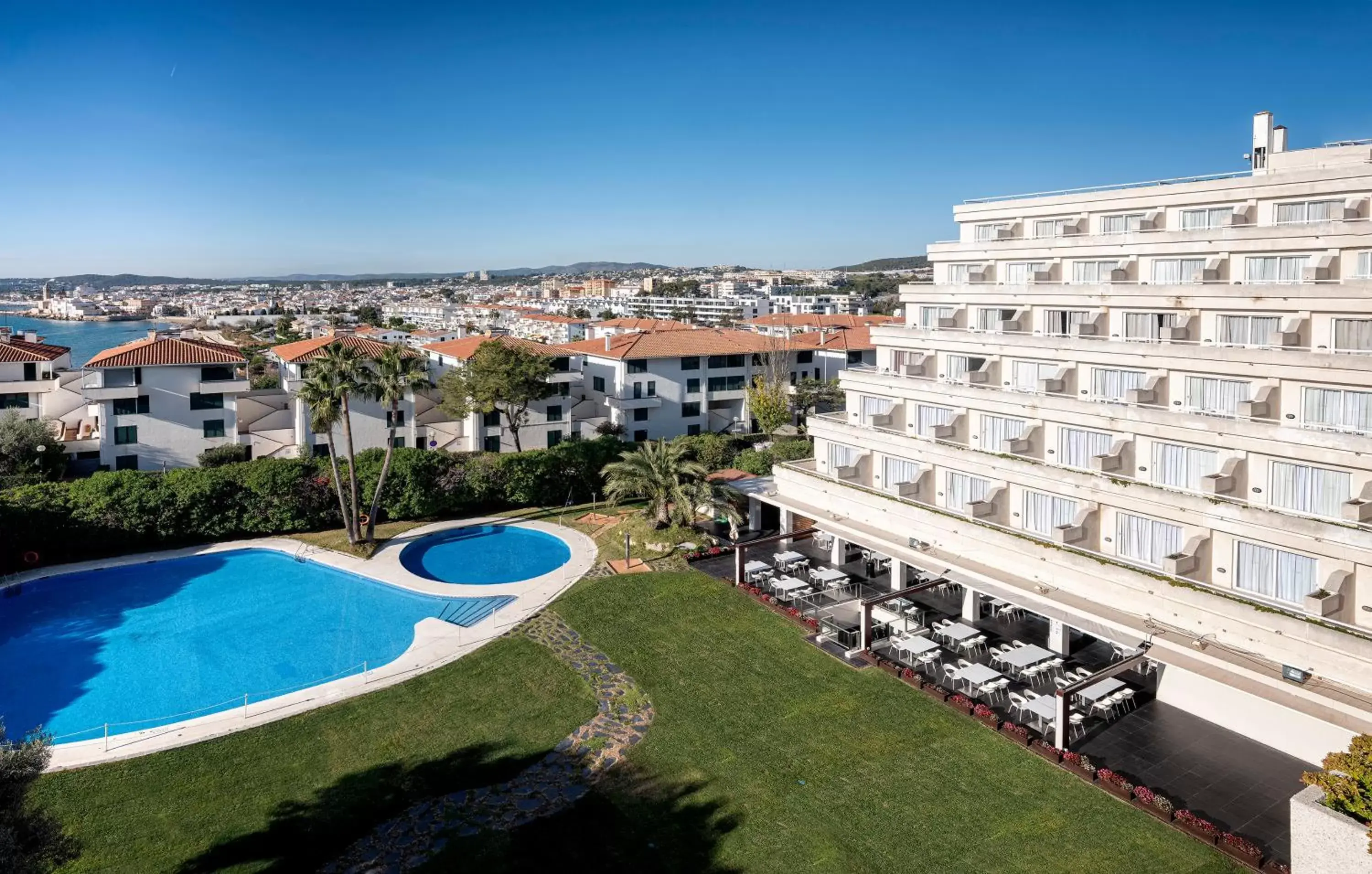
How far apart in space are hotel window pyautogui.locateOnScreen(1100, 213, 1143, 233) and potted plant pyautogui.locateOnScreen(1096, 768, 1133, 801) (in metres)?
16.4

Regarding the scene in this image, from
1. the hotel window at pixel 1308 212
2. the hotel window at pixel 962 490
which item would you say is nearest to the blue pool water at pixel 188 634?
the hotel window at pixel 962 490

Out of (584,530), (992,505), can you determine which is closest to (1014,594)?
(992,505)

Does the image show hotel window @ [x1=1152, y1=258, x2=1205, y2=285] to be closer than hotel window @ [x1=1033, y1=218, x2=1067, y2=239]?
Yes

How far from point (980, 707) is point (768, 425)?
39122mm

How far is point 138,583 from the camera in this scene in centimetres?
3506

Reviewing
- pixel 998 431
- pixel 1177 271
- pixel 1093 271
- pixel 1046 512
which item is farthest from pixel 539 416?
pixel 1177 271

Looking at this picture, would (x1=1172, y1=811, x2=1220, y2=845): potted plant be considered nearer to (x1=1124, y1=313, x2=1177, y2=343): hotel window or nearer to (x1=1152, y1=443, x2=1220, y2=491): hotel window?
(x1=1152, y1=443, x2=1220, y2=491): hotel window

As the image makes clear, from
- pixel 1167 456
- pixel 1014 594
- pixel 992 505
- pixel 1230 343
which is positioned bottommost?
pixel 1014 594

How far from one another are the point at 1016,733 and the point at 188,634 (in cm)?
2811

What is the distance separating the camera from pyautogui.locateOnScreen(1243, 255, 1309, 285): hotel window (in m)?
22.1

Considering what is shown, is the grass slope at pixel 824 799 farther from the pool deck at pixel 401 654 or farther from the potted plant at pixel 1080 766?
the pool deck at pixel 401 654

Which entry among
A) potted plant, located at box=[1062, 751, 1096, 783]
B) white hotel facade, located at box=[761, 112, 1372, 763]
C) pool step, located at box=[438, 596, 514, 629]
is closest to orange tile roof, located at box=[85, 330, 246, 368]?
pool step, located at box=[438, 596, 514, 629]

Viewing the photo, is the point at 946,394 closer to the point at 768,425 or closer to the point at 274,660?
the point at 274,660

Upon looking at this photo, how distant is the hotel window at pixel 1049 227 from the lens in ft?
94.6
